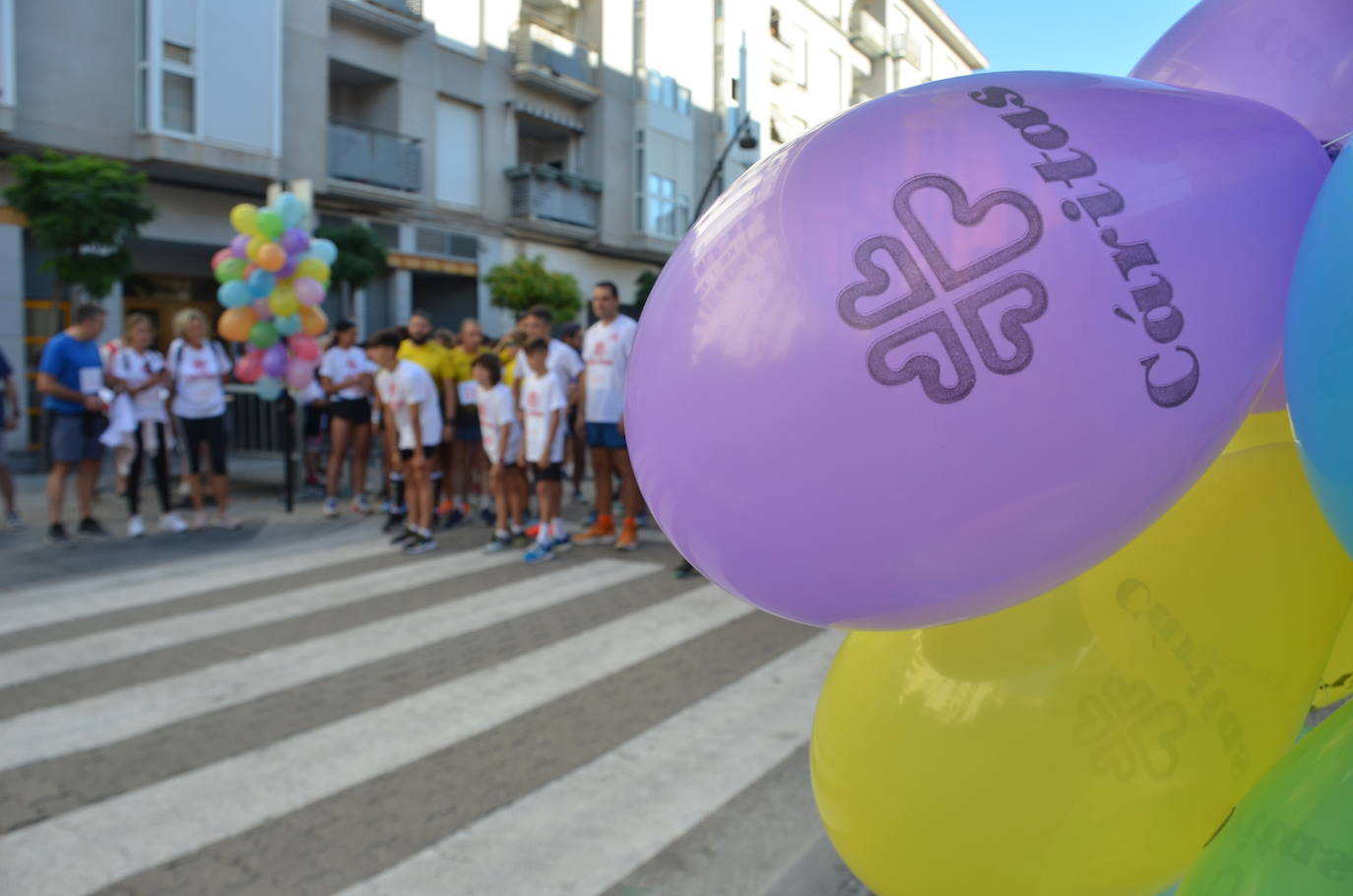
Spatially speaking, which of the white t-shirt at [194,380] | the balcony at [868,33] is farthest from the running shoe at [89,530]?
the balcony at [868,33]

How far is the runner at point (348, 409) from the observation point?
9.30 metres

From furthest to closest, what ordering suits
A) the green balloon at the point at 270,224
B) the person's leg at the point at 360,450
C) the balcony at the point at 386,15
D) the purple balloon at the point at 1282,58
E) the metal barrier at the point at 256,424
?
the balcony at the point at 386,15 → the metal barrier at the point at 256,424 → the person's leg at the point at 360,450 → the green balloon at the point at 270,224 → the purple balloon at the point at 1282,58

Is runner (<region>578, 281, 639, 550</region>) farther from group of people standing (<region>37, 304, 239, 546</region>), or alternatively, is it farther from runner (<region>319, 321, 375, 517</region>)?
group of people standing (<region>37, 304, 239, 546</region>)

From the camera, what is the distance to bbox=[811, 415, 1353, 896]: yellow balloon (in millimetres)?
1357

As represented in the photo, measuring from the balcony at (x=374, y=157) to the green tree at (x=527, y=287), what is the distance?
2.51 meters

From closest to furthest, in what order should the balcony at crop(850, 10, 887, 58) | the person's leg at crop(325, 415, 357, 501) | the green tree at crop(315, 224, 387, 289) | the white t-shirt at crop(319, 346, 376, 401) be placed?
the person's leg at crop(325, 415, 357, 501), the white t-shirt at crop(319, 346, 376, 401), the green tree at crop(315, 224, 387, 289), the balcony at crop(850, 10, 887, 58)

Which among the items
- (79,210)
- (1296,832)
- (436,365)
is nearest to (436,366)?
(436,365)

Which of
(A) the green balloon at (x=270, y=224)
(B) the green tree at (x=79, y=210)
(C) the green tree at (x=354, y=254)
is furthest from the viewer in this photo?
(C) the green tree at (x=354, y=254)

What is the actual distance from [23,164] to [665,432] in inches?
502

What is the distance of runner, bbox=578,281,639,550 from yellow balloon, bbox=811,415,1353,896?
579 cm

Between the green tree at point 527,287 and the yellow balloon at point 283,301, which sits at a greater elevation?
the green tree at point 527,287

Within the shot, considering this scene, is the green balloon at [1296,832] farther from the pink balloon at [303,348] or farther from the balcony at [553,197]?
the balcony at [553,197]

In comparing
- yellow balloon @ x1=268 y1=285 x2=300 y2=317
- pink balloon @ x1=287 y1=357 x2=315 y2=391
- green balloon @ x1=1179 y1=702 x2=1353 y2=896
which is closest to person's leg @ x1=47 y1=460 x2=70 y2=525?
pink balloon @ x1=287 y1=357 x2=315 y2=391

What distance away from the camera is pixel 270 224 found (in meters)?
8.54
